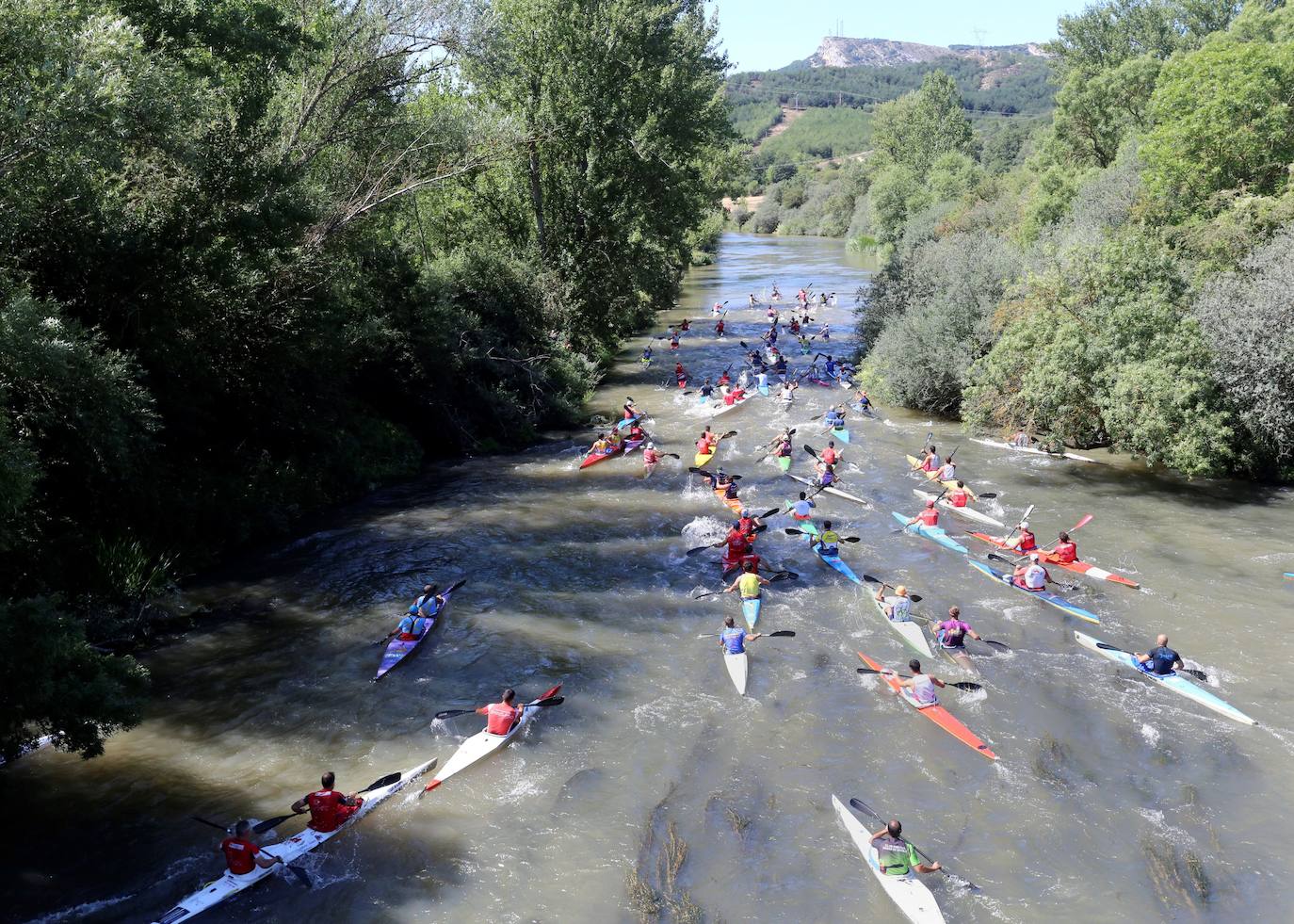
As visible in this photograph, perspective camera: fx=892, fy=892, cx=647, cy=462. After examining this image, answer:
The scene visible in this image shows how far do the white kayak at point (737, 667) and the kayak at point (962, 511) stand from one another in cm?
939

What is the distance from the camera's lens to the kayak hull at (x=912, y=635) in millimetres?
15953

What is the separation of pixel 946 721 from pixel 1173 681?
13.5 ft

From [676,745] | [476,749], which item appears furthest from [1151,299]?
[476,749]

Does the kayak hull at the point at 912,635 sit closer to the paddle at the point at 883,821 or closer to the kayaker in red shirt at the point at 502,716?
the paddle at the point at 883,821

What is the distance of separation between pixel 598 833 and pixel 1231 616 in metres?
12.9

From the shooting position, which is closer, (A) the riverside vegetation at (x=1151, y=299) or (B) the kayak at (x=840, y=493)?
(A) the riverside vegetation at (x=1151, y=299)

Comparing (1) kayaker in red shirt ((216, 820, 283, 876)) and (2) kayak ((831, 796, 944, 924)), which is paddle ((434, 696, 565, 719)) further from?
(2) kayak ((831, 796, 944, 924))

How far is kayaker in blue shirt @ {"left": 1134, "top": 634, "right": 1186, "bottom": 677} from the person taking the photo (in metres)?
14.5

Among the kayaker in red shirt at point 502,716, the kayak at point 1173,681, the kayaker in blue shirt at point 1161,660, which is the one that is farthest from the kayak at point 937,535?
the kayaker in red shirt at point 502,716

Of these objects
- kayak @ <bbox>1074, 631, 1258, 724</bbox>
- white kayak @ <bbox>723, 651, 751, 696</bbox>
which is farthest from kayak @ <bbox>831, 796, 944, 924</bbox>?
kayak @ <bbox>1074, 631, 1258, 724</bbox>

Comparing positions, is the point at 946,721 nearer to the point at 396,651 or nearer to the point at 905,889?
the point at 905,889

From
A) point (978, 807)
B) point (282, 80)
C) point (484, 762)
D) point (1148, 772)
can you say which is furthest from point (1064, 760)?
point (282, 80)

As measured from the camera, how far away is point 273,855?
10547mm

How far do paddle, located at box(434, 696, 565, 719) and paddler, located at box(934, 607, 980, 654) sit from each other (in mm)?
6796
